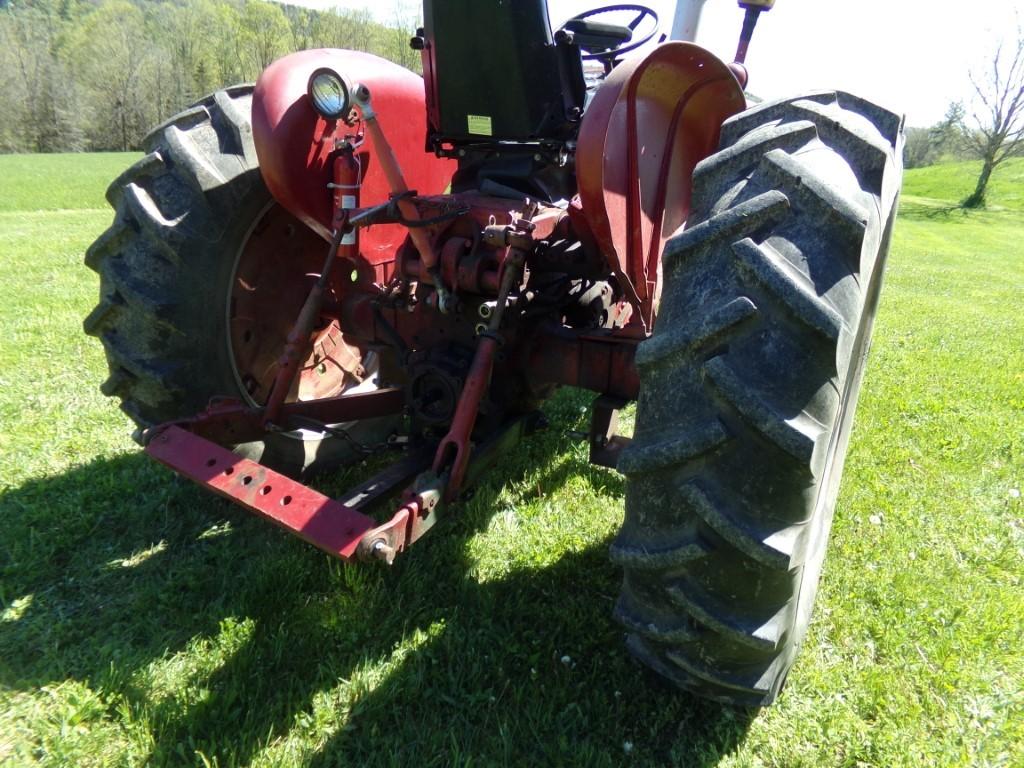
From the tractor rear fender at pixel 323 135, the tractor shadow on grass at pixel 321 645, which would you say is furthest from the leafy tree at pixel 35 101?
the tractor shadow on grass at pixel 321 645

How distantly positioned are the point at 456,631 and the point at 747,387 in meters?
1.31

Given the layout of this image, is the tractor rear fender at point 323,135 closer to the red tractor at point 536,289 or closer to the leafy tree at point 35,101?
the red tractor at point 536,289

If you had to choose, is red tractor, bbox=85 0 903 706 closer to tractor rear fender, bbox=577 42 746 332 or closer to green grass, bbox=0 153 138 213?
tractor rear fender, bbox=577 42 746 332

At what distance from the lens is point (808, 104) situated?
176 centimetres

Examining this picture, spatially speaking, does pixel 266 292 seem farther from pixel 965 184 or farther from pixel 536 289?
pixel 965 184

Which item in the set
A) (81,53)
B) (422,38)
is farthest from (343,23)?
(422,38)

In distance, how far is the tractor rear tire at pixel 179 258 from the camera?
7.92 feet

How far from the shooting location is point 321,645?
2.18 metres

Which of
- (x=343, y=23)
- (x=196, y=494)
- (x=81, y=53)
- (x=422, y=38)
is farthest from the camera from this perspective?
(x=81, y=53)

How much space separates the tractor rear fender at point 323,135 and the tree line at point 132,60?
37118 mm

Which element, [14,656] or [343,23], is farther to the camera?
[343,23]

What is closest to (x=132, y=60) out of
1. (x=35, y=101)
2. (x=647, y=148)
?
(x=35, y=101)

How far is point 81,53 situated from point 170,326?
170ft

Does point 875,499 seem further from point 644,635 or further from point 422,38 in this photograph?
point 422,38
